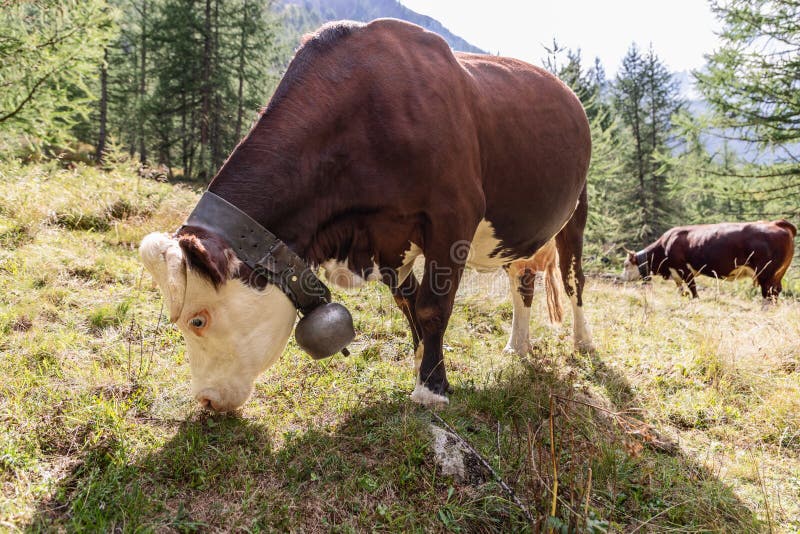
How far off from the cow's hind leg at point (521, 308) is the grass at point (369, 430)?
0.72 feet

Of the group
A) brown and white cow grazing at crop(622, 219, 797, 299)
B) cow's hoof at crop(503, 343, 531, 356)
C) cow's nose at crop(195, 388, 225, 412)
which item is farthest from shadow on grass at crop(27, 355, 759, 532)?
brown and white cow grazing at crop(622, 219, 797, 299)

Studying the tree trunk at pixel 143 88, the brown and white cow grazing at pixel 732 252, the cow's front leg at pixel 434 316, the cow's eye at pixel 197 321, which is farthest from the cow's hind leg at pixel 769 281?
the tree trunk at pixel 143 88

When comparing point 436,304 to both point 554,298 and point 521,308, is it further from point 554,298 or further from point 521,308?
point 554,298

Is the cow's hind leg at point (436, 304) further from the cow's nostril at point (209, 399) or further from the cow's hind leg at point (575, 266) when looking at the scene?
the cow's hind leg at point (575, 266)

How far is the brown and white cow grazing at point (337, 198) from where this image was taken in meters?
2.11

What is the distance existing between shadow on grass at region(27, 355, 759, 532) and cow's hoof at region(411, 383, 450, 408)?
0.52 feet

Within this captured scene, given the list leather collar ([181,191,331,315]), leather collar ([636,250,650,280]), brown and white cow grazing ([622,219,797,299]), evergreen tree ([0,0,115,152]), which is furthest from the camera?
leather collar ([636,250,650,280])

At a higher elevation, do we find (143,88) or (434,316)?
(143,88)

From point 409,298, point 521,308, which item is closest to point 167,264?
point 409,298

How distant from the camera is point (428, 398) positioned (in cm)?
274

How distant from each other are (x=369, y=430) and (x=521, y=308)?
238cm

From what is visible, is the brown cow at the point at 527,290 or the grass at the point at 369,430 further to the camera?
the brown cow at the point at 527,290

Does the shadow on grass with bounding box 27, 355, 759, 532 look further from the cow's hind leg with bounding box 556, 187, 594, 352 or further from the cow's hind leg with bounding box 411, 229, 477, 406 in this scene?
the cow's hind leg with bounding box 556, 187, 594, 352

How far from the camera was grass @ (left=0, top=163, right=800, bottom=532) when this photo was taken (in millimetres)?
1865
